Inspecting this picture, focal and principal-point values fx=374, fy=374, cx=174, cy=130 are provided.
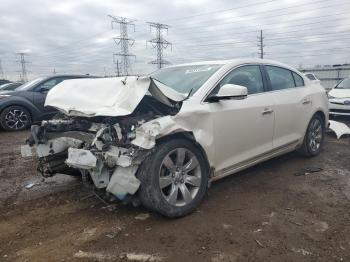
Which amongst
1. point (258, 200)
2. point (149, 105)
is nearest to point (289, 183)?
point (258, 200)

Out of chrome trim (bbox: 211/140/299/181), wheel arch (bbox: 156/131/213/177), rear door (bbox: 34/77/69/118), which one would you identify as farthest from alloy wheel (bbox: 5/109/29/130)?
wheel arch (bbox: 156/131/213/177)

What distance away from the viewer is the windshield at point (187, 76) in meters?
4.41

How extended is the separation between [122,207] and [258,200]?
156cm

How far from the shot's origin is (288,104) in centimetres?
534

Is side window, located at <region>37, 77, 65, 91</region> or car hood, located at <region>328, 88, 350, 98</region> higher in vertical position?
side window, located at <region>37, 77, 65, 91</region>

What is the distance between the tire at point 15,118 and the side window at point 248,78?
718 cm

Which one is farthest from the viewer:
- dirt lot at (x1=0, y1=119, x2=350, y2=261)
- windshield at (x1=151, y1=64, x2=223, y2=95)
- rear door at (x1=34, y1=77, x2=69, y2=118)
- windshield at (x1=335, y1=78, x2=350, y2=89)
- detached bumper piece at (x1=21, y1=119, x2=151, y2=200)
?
windshield at (x1=335, y1=78, x2=350, y2=89)

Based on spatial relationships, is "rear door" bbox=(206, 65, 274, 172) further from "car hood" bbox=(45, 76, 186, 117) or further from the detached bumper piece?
the detached bumper piece

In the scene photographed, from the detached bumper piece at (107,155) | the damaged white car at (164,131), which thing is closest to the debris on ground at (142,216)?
the damaged white car at (164,131)

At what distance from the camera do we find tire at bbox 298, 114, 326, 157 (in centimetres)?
608

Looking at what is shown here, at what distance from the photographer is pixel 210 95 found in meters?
4.20

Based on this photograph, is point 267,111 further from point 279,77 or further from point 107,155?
point 107,155

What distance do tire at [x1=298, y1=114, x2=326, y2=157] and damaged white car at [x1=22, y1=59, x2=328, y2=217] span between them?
113 cm

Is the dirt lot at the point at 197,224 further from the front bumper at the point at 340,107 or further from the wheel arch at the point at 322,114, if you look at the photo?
the front bumper at the point at 340,107
